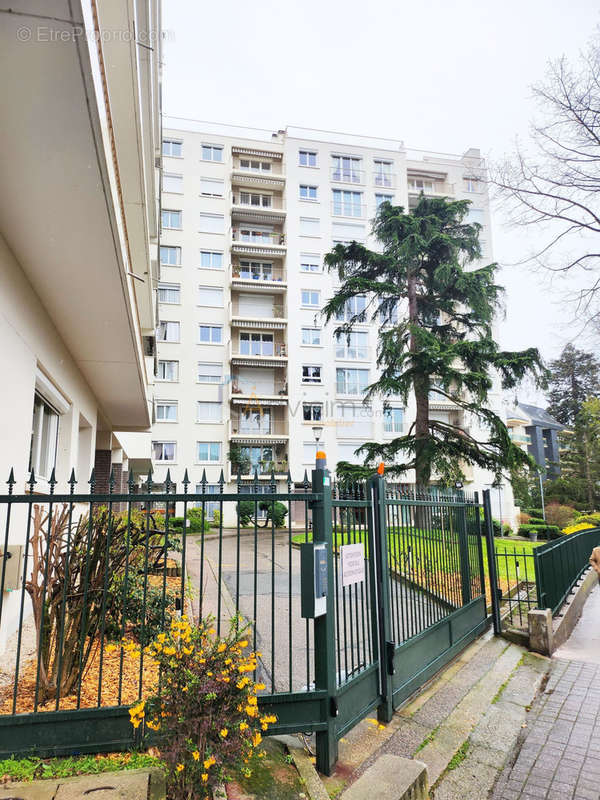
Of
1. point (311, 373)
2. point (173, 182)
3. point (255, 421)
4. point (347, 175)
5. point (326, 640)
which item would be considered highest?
point (347, 175)

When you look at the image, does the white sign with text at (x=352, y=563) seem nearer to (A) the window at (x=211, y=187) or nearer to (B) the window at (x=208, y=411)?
(B) the window at (x=208, y=411)

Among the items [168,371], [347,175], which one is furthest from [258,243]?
[168,371]

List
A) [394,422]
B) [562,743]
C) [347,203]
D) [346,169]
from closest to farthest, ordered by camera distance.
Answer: [562,743], [394,422], [347,203], [346,169]

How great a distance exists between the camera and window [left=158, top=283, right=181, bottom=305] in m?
35.1

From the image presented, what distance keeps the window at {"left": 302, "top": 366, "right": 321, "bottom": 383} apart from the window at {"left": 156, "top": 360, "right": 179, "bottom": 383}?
8405 mm

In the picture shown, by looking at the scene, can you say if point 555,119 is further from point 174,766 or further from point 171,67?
point 174,766

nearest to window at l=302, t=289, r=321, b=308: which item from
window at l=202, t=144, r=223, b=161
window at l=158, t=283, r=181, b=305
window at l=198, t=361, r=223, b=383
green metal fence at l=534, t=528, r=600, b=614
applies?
window at l=198, t=361, r=223, b=383

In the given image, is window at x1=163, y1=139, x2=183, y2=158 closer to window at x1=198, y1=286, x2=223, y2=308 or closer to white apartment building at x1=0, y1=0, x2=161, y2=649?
window at x1=198, y1=286, x2=223, y2=308

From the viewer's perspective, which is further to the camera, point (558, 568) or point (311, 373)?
point (311, 373)

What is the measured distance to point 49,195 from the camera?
439 centimetres

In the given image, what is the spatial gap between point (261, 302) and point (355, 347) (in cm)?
736

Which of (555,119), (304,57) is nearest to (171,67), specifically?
(304,57)

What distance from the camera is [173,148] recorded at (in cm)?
3719

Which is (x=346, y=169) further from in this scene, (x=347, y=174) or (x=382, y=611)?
(x=382, y=611)
